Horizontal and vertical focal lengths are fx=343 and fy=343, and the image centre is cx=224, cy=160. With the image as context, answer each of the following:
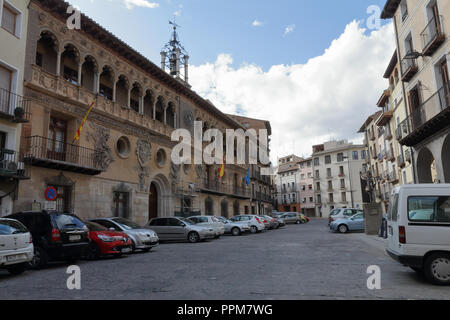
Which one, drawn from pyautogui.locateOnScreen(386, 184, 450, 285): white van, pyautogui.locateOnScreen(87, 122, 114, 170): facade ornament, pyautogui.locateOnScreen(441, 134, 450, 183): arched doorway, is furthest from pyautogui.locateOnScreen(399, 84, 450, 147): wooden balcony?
pyautogui.locateOnScreen(87, 122, 114, 170): facade ornament

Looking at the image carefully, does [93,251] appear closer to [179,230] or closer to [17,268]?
[17,268]

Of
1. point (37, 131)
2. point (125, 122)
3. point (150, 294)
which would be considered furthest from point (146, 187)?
point (150, 294)

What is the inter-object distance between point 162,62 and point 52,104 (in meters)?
23.3

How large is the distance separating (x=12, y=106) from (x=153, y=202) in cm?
1313

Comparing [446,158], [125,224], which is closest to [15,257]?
[125,224]

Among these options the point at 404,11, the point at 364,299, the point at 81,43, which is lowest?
the point at 364,299

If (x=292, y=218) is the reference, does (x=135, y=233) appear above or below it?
below

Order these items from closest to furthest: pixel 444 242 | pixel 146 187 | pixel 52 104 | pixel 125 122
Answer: pixel 444 242, pixel 52 104, pixel 125 122, pixel 146 187

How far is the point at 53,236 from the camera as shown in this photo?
971 centimetres

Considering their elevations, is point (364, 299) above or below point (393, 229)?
below

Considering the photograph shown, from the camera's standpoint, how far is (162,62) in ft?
127

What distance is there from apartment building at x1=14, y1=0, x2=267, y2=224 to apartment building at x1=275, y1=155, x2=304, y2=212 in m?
54.7

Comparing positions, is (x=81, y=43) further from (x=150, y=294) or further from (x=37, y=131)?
(x=150, y=294)

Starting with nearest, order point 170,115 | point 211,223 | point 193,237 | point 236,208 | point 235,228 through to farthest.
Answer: point 193,237 → point 211,223 → point 235,228 → point 170,115 → point 236,208
